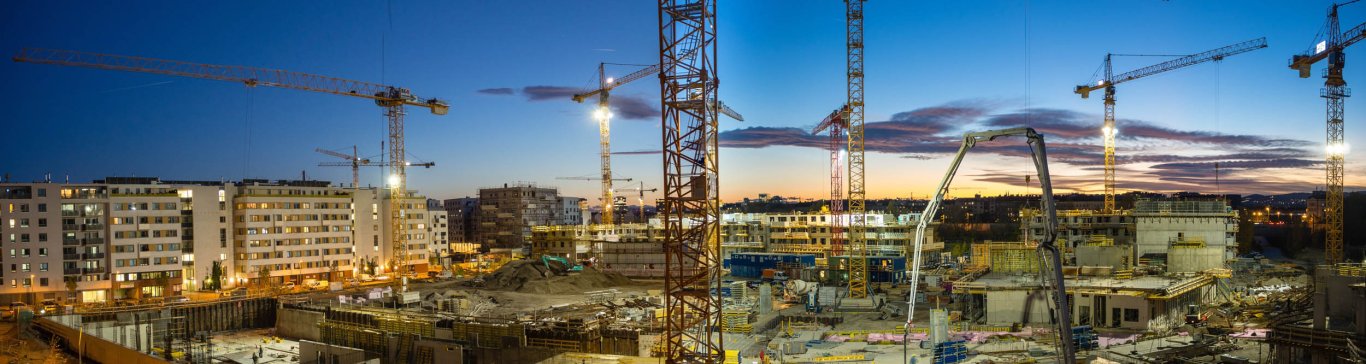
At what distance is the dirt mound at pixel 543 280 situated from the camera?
A: 4516 centimetres

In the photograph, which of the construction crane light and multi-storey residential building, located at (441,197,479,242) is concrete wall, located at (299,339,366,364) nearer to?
the construction crane light

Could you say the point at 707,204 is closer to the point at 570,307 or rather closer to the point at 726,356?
the point at 726,356

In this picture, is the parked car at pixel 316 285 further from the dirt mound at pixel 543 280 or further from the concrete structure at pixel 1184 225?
the concrete structure at pixel 1184 225

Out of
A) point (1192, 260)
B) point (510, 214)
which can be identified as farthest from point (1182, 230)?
point (510, 214)

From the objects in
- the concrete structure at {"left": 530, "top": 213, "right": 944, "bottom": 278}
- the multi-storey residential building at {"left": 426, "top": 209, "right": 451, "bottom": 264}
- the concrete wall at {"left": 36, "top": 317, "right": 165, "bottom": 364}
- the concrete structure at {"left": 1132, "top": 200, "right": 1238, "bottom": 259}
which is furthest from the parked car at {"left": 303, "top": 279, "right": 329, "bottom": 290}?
the concrete structure at {"left": 1132, "top": 200, "right": 1238, "bottom": 259}

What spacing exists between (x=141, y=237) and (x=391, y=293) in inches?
824

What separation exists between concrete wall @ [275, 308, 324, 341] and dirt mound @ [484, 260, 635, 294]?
11.3 meters

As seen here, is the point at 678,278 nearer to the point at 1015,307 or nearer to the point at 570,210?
the point at 1015,307

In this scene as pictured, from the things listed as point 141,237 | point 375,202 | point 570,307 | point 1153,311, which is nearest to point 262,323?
point 141,237

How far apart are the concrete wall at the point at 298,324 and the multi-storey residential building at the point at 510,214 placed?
193ft

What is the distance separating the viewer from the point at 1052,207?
37.5 ft

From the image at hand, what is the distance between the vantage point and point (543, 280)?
46.0 meters

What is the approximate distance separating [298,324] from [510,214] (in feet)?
204

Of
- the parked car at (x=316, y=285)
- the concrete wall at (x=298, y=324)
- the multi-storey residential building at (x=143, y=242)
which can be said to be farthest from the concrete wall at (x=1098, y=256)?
the multi-storey residential building at (x=143, y=242)
